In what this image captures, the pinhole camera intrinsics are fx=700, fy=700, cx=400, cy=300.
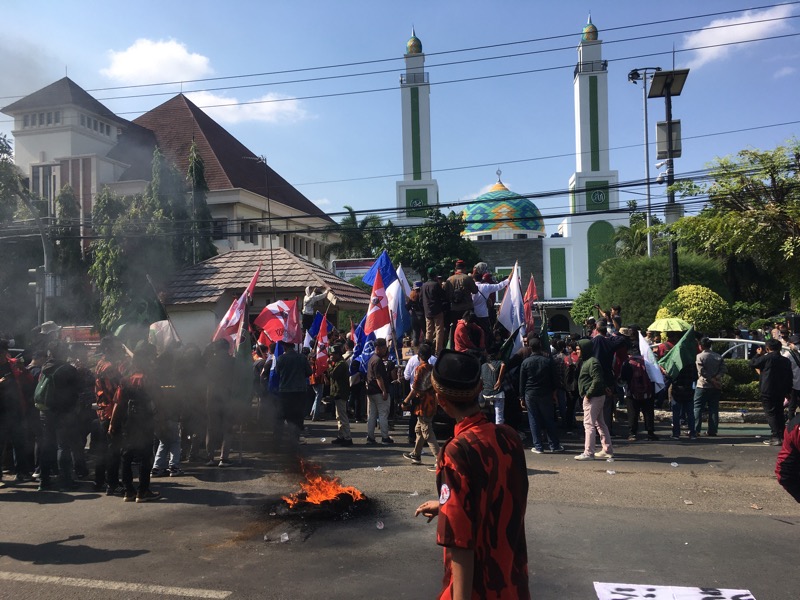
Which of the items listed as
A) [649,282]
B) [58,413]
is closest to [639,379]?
[58,413]

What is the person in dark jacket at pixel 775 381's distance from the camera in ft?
37.1

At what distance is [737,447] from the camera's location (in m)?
11.8

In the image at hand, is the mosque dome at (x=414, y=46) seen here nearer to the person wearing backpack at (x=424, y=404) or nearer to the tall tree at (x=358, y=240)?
the tall tree at (x=358, y=240)

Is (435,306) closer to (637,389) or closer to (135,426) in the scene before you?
(637,389)

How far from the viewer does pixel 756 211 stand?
19391mm

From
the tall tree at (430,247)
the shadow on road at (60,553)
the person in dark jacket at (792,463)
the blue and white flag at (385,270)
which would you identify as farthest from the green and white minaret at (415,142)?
the person in dark jacket at (792,463)

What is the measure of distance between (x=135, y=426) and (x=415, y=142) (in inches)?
2183

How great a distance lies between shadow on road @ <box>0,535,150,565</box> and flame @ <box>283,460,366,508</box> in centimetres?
172

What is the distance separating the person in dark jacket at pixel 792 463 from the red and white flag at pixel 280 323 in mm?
11021

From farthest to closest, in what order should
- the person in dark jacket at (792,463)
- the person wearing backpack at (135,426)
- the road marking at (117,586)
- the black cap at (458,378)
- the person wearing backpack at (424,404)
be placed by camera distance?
1. the person wearing backpack at (424,404)
2. the person wearing backpack at (135,426)
3. the road marking at (117,586)
4. the person in dark jacket at (792,463)
5. the black cap at (458,378)

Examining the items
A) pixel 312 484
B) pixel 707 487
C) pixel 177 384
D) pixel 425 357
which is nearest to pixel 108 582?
pixel 312 484

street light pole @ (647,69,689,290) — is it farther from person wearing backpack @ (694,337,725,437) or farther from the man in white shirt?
the man in white shirt

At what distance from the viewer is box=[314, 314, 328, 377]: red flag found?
52.0 feet

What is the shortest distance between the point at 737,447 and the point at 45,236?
62.3ft
